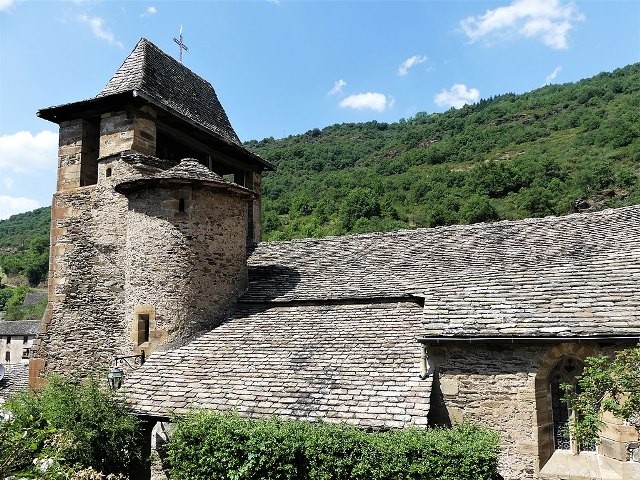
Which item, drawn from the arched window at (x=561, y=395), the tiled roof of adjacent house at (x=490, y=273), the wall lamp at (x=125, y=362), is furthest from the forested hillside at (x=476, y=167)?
the arched window at (x=561, y=395)

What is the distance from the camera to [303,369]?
342 inches

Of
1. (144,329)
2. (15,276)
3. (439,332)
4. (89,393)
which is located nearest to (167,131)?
(144,329)

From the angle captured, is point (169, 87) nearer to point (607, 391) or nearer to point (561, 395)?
point (561, 395)

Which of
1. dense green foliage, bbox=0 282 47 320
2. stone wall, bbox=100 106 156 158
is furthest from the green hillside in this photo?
stone wall, bbox=100 106 156 158

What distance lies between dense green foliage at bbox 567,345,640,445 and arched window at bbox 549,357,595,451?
4.66 feet

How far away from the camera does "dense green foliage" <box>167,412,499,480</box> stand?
243 inches

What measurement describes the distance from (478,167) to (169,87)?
44.9 meters

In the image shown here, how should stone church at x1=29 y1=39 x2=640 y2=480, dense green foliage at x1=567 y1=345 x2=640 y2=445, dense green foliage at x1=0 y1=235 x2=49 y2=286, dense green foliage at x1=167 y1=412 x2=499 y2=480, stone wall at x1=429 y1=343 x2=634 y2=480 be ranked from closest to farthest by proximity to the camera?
dense green foliage at x1=567 y1=345 x2=640 y2=445 → dense green foliage at x1=167 y1=412 x2=499 y2=480 → stone wall at x1=429 y1=343 x2=634 y2=480 → stone church at x1=29 y1=39 x2=640 y2=480 → dense green foliage at x1=0 y1=235 x2=49 y2=286

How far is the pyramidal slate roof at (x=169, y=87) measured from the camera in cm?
1276

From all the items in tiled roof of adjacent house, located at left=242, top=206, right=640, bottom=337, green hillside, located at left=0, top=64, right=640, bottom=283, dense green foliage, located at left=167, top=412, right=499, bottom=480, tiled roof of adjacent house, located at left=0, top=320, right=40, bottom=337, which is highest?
green hillside, located at left=0, top=64, right=640, bottom=283

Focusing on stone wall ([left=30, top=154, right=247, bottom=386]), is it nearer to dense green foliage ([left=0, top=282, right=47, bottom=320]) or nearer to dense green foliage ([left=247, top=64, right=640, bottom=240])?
dense green foliage ([left=247, top=64, right=640, bottom=240])

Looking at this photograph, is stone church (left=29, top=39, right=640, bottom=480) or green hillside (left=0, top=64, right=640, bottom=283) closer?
stone church (left=29, top=39, right=640, bottom=480)

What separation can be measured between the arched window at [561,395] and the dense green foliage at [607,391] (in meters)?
1.42

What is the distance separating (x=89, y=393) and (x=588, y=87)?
80.0 metres
